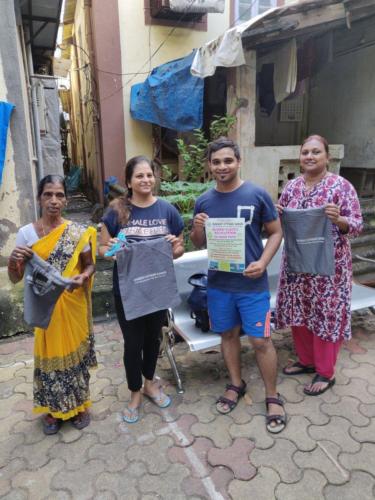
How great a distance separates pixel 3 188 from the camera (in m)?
4.02

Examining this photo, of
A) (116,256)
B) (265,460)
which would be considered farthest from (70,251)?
(265,460)

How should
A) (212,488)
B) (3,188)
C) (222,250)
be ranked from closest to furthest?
(212,488) → (222,250) → (3,188)

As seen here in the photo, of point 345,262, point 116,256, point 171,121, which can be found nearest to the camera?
point 116,256

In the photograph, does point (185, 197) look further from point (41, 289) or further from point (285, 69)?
point (285, 69)

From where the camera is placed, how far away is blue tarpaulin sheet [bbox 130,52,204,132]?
6.17 meters

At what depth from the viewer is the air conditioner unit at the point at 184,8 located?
21.2 feet

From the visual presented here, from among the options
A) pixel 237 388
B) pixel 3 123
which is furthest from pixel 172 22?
pixel 237 388

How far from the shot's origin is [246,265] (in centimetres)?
236

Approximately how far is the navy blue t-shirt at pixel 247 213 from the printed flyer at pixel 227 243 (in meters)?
0.04

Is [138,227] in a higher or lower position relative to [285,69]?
lower

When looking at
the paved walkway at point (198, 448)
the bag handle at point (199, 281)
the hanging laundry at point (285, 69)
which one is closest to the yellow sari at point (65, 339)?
the paved walkway at point (198, 448)

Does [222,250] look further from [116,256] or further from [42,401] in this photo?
[42,401]

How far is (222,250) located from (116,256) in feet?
2.23

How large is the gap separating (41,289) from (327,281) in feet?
6.51
